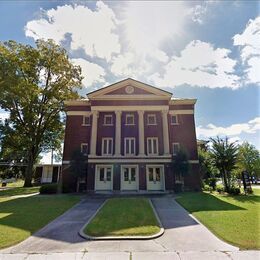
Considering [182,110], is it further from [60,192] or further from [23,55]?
[23,55]

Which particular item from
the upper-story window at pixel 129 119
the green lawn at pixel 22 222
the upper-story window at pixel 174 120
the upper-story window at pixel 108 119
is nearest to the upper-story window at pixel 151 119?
the upper-story window at pixel 129 119

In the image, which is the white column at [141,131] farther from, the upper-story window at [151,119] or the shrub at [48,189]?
the shrub at [48,189]

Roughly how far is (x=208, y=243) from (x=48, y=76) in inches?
1304

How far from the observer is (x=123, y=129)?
25.4 m

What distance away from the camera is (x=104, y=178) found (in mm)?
22969

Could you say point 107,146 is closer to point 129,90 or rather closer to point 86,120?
point 86,120

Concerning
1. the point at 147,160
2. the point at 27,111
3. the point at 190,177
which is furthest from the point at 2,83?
the point at 190,177

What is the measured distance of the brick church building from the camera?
74.8 ft

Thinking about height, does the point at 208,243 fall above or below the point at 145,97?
below

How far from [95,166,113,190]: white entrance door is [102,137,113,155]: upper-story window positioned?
2144mm

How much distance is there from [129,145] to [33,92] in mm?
16957

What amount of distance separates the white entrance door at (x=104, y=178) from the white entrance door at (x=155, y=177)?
170 inches

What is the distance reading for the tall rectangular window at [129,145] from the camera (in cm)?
2448

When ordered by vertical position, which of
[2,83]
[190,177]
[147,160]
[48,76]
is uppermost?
[48,76]
